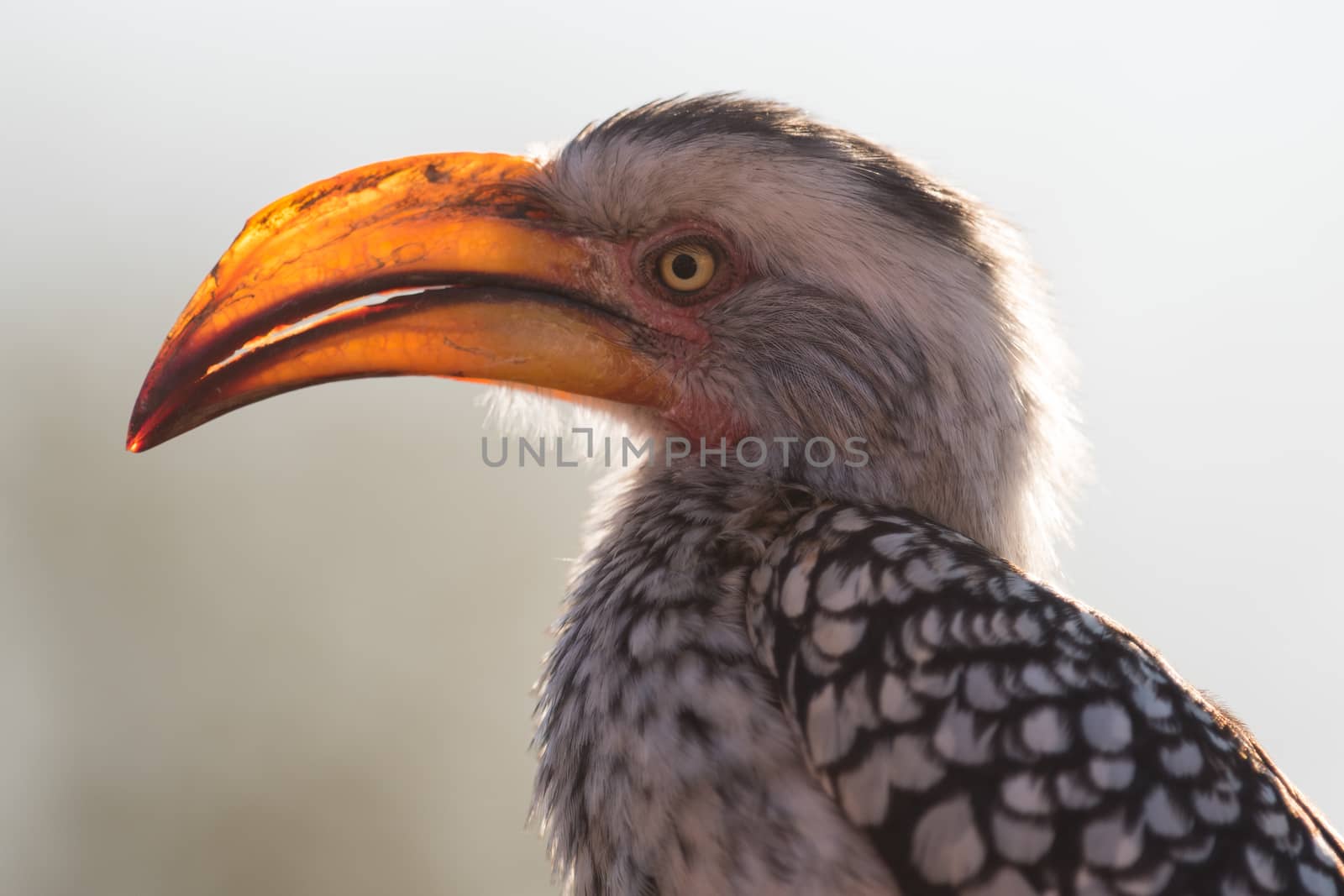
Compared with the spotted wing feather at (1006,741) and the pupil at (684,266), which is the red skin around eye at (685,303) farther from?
the spotted wing feather at (1006,741)

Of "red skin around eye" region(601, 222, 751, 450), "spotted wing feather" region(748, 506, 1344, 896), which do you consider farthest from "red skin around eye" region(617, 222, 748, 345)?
"spotted wing feather" region(748, 506, 1344, 896)

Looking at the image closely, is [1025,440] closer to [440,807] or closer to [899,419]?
[899,419]

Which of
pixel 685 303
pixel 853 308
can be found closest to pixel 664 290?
pixel 685 303

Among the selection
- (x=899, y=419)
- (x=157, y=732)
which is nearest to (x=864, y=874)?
(x=899, y=419)

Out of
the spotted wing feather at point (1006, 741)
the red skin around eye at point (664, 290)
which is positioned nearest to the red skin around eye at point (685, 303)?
the red skin around eye at point (664, 290)

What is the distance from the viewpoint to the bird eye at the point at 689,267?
223cm

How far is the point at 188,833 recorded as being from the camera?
705cm

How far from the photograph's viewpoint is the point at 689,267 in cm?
223

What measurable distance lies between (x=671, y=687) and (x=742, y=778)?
19cm

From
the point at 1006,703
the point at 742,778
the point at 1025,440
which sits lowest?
the point at 742,778

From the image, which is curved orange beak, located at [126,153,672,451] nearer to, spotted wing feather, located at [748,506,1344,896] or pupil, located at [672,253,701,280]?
pupil, located at [672,253,701,280]

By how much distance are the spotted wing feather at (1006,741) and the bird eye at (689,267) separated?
63 centimetres

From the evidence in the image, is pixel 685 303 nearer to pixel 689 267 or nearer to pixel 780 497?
pixel 689 267

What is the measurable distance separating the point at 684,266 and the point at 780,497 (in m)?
0.49
